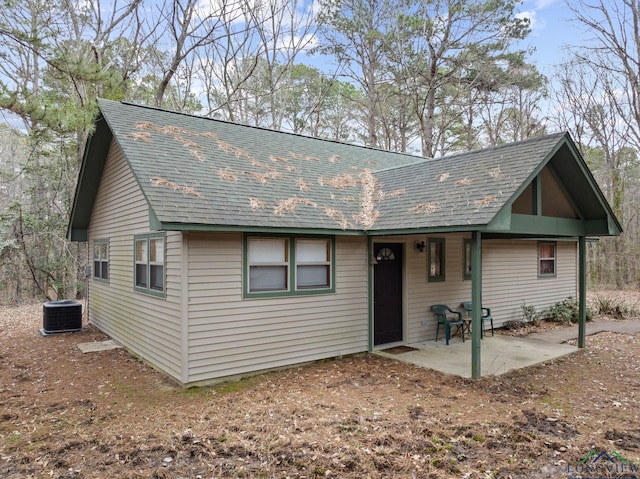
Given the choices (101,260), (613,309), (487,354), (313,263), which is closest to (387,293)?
(313,263)

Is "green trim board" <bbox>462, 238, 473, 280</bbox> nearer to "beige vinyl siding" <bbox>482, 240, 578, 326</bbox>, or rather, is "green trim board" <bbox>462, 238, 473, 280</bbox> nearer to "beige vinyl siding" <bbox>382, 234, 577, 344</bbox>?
"beige vinyl siding" <bbox>382, 234, 577, 344</bbox>

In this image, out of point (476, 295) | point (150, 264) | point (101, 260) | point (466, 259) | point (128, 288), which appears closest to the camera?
point (476, 295)

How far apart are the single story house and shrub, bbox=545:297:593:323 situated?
2494mm

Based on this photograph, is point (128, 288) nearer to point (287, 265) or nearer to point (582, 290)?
point (287, 265)

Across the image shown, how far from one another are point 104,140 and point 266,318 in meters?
5.54

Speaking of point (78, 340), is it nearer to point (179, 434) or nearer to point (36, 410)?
point (36, 410)

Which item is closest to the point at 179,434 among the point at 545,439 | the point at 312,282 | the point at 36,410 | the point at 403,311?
the point at 36,410

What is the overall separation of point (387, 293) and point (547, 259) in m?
6.41

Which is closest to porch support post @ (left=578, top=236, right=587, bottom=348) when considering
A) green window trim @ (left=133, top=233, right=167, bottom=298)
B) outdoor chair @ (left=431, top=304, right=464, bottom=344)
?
outdoor chair @ (left=431, top=304, right=464, bottom=344)

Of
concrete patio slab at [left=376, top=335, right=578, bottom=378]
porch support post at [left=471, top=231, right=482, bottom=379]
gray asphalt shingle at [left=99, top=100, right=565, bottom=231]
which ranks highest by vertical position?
gray asphalt shingle at [left=99, top=100, right=565, bottom=231]

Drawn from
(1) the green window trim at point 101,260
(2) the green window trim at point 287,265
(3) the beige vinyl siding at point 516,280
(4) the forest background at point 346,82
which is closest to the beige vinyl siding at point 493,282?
(3) the beige vinyl siding at point 516,280

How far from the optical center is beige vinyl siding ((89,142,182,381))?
6.34 meters

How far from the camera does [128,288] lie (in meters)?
8.34

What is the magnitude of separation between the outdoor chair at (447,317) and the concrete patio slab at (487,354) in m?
0.30
